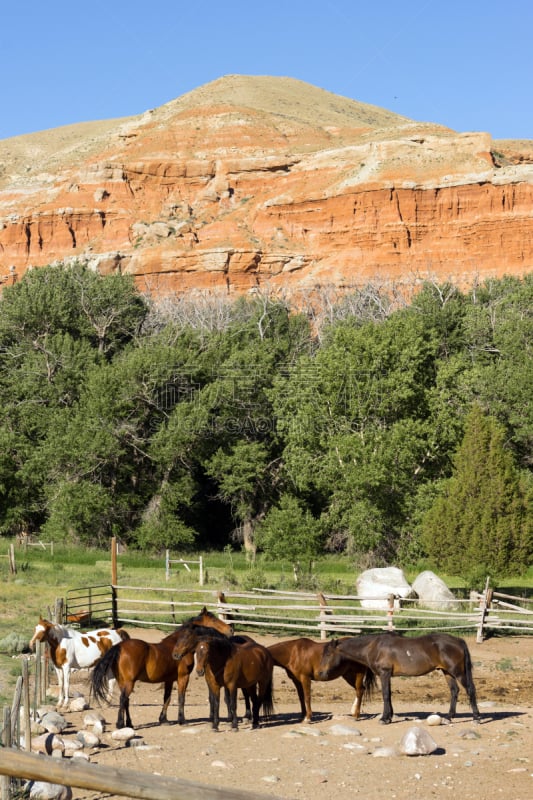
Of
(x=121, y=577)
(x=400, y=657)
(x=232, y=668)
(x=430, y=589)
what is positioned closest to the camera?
(x=232, y=668)

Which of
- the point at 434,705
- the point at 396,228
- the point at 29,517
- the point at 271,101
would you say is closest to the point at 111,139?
the point at 271,101

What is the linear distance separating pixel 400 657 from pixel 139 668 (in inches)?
142

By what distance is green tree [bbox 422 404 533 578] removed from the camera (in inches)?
1101

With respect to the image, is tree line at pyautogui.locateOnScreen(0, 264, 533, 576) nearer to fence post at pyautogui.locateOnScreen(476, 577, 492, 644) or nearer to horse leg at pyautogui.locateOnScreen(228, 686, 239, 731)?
fence post at pyautogui.locateOnScreen(476, 577, 492, 644)

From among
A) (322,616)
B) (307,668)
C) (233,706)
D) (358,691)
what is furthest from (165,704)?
(322,616)

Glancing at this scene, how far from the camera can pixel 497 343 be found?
45.7 meters

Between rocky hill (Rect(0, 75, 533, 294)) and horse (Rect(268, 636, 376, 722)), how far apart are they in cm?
8515

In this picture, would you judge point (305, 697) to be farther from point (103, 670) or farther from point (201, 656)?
point (103, 670)

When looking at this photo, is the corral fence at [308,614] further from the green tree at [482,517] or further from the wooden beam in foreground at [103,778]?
the wooden beam in foreground at [103,778]

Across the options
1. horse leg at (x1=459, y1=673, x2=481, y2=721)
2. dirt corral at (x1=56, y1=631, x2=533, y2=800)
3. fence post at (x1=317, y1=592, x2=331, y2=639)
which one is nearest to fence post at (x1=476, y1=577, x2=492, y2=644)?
fence post at (x1=317, y1=592, x2=331, y2=639)

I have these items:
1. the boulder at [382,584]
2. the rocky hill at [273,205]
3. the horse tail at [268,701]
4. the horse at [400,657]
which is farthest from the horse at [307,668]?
the rocky hill at [273,205]

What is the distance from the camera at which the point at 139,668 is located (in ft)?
44.6

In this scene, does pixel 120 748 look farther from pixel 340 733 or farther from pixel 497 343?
pixel 497 343

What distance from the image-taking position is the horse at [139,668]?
13469 mm
